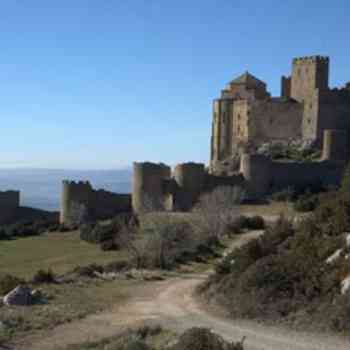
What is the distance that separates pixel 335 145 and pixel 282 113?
18.6ft

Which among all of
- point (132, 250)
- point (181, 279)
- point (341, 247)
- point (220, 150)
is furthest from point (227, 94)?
point (341, 247)

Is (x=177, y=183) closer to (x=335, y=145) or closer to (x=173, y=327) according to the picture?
(x=335, y=145)

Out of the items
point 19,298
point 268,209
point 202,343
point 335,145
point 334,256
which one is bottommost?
point 19,298

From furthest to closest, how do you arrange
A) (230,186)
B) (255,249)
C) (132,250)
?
(230,186) < (132,250) < (255,249)

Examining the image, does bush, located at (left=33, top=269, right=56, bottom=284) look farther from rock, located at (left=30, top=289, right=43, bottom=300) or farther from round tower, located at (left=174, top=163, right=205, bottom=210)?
round tower, located at (left=174, top=163, right=205, bottom=210)

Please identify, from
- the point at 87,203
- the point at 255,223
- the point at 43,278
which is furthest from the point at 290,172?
the point at 43,278

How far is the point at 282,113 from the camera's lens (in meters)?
53.2

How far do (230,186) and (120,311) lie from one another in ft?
95.7

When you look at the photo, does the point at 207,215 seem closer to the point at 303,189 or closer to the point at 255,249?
the point at 303,189

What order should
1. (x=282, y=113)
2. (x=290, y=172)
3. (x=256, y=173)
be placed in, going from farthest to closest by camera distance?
1. (x=282, y=113)
2. (x=290, y=172)
3. (x=256, y=173)

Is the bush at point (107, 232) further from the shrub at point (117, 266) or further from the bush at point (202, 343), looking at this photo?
the bush at point (202, 343)

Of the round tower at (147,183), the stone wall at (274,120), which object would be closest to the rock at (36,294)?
the round tower at (147,183)

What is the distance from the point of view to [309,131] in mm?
51844

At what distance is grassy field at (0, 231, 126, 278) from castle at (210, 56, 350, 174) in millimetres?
13753
